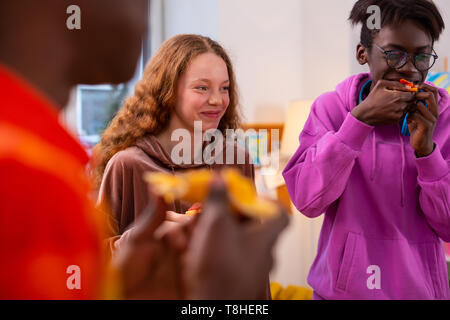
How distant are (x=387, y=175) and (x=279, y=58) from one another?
6.17 feet

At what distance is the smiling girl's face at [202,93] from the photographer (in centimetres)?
111

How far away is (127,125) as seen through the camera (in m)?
1.21

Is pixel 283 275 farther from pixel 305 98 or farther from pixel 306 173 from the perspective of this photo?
pixel 306 173

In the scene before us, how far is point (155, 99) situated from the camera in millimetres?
1164

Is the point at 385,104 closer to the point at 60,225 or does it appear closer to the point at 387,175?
the point at 387,175

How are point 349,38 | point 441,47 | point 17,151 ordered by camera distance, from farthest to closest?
1. point 349,38
2. point 441,47
3. point 17,151

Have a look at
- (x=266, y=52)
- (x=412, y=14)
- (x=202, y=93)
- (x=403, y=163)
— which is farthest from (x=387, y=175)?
(x=266, y=52)

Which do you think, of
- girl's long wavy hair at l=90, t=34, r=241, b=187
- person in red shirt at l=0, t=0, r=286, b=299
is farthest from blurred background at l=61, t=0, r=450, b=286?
person in red shirt at l=0, t=0, r=286, b=299

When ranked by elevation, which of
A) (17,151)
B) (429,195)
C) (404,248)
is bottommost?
(404,248)

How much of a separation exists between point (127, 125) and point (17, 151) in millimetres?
914

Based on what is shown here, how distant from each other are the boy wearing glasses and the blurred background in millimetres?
1315

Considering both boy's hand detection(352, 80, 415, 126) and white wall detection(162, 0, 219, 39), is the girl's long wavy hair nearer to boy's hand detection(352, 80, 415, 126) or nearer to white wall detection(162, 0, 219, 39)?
boy's hand detection(352, 80, 415, 126)

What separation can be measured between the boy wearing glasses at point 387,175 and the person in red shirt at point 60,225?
2.18ft
